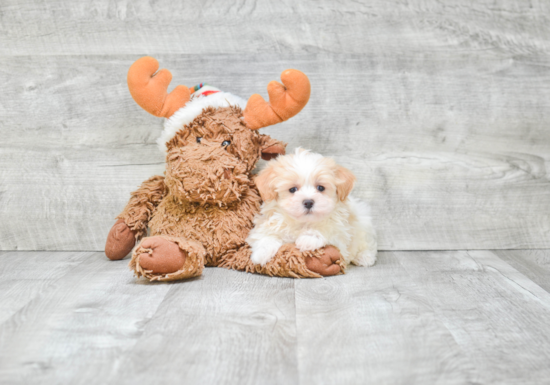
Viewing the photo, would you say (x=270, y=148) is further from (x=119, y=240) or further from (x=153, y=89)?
(x=119, y=240)

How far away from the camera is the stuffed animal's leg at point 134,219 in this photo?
1.36 m

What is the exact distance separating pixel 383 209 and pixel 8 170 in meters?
1.14

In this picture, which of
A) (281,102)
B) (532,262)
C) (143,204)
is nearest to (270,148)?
(281,102)

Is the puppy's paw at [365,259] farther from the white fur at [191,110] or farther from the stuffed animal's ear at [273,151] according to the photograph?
the white fur at [191,110]

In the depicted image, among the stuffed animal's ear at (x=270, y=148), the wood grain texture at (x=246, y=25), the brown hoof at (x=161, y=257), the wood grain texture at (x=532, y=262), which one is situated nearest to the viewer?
the brown hoof at (x=161, y=257)

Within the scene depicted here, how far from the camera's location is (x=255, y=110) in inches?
50.2

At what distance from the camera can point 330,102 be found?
4.94 feet

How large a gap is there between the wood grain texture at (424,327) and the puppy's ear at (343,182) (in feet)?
0.67

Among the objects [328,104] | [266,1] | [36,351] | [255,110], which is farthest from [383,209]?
[36,351]

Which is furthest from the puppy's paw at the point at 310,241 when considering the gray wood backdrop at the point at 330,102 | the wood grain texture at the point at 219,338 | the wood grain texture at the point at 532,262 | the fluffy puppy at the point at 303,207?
the wood grain texture at the point at 532,262

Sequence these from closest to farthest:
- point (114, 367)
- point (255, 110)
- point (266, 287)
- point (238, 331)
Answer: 1. point (114, 367)
2. point (238, 331)
3. point (266, 287)
4. point (255, 110)

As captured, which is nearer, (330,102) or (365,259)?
(365,259)

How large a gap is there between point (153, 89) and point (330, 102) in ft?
1.76

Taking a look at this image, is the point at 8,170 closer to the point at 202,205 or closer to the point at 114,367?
the point at 202,205
